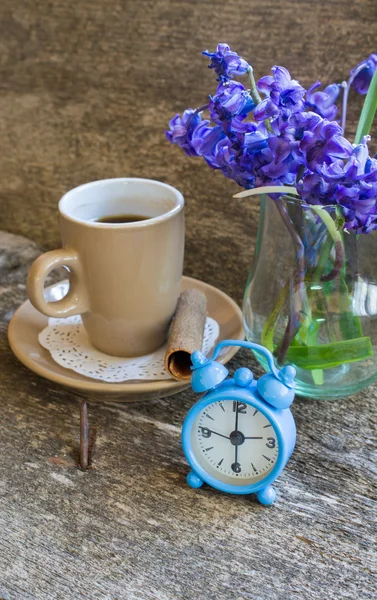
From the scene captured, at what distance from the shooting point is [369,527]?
609 millimetres

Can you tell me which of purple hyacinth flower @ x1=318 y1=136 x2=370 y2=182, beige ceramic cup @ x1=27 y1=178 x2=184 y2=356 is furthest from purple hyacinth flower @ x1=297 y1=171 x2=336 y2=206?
beige ceramic cup @ x1=27 y1=178 x2=184 y2=356

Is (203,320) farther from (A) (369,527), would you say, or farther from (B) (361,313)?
(A) (369,527)

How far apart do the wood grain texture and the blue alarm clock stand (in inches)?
1.0

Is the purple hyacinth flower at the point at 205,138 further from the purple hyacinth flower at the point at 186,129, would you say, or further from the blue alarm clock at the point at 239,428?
the blue alarm clock at the point at 239,428

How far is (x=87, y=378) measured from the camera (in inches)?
30.0

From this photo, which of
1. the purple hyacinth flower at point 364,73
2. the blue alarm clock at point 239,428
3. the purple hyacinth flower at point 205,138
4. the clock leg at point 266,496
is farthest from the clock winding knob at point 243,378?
the purple hyacinth flower at point 364,73

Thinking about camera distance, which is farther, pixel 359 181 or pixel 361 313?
pixel 361 313

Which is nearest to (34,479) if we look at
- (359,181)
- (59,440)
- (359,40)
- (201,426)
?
(59,440)

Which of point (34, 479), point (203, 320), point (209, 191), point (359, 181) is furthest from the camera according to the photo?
point (209, 191)

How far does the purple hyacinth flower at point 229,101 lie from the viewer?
573 mm

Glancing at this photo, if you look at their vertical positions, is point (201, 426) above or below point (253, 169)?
below

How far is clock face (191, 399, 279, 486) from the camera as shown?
0.62 m

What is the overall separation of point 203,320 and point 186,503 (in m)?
0.25

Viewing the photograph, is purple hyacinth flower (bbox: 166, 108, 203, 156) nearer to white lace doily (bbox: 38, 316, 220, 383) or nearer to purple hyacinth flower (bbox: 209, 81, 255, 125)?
purple hyacinth flower (bbox: 209, 81, 255, 125)
